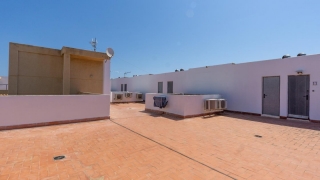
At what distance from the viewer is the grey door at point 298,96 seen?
268 inches

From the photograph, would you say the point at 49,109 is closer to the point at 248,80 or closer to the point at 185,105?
the point at 185,105

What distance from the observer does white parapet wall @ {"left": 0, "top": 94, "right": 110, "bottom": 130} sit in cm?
476

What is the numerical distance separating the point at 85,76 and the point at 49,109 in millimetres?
4172

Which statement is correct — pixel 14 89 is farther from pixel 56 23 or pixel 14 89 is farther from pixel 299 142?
pixel 299 142

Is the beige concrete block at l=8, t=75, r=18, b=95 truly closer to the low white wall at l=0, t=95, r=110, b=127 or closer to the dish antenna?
the low white wall at l=0, t=95, r=110, b=127

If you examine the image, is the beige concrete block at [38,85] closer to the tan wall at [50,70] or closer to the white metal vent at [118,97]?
the tan wall at [50,70]

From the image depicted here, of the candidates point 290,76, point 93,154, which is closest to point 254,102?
point 290,76

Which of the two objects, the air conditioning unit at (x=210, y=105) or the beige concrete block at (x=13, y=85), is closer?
the beige concrete block at (x=13, y=85)

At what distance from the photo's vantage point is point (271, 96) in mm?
7805

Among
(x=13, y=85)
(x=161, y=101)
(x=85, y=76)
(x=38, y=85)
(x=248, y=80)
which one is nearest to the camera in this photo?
(x=13, y=85)

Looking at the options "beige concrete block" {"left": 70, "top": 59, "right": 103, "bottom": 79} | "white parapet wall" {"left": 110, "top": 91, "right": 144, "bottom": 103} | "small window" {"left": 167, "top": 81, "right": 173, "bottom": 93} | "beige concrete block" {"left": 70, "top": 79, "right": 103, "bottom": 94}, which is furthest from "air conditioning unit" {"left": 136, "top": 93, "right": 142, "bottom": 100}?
"beige concrete block" {"left": 70, "top": 59, "right": 103, "bottom": 79}

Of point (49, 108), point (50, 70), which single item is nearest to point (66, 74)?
point (50, 70)

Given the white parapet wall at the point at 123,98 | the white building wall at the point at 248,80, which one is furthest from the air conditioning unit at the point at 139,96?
the white building wall at the point at 248,80

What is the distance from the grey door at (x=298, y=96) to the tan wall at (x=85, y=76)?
10.9 metres
